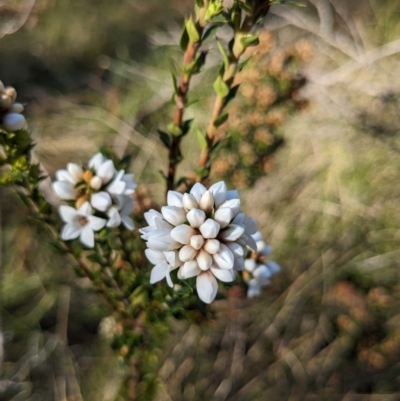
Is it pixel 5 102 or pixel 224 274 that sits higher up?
pixel 5 102

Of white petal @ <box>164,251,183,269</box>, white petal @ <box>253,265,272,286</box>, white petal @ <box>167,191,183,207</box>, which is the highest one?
white petal @ <box>167,191,183,207</box>

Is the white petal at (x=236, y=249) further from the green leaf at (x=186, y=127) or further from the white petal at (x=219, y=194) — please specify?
the green leaf at (x=186, y=127)

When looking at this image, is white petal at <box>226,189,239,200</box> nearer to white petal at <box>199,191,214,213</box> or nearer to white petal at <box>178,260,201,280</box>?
white petal at <box>199,191,214,213</box>

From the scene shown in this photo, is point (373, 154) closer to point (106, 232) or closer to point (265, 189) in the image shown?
point (265, 189)

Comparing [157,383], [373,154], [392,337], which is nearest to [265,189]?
[373,154]

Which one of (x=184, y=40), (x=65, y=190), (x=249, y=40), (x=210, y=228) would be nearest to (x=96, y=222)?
(x=65, y=190)

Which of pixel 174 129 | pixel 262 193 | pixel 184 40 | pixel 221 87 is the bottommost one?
pixel 262 193

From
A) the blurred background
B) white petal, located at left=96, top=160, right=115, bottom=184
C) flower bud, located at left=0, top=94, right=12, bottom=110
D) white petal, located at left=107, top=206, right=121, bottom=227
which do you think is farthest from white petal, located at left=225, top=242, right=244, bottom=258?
the blurred background

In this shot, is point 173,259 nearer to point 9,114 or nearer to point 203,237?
point 203,237

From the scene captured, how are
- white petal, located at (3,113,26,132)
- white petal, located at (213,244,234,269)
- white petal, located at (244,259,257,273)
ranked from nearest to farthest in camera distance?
1. white petal, located at (213,244,234,269)
2. white petal, located at (3,113,26,132)
3. white petal, located at (244,259,257,273)
